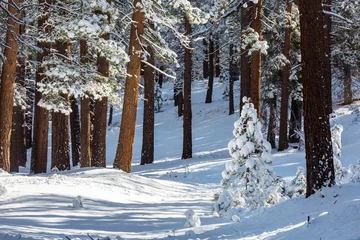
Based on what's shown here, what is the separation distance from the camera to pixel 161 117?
41188 millimetres

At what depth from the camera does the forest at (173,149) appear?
6523 mm

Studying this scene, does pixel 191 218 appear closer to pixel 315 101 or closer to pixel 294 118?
pixel 315 101

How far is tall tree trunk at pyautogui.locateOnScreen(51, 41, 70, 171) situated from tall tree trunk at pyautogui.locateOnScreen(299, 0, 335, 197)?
9.47 m

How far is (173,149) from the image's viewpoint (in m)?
29.4

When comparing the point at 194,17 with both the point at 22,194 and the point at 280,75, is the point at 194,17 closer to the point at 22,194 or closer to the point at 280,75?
the point at 22,194

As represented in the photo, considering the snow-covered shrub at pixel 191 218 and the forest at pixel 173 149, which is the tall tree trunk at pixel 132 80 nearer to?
the forest at pixel 173 149

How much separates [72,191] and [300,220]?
540 cm

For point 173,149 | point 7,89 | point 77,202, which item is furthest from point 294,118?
point 77,202

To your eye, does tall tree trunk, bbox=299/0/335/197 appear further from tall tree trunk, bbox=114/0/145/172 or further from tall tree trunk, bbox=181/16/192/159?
tall tree trunk, bbox=181/16/192/159

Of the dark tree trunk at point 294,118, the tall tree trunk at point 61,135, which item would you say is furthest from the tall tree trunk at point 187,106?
the tall tree trunk at point 61,135

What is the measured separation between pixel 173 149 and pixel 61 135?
15.3m

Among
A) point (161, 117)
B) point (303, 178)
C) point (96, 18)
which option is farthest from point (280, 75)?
point (161, 117)

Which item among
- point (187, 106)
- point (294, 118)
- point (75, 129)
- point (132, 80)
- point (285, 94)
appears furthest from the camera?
point (294, 118)

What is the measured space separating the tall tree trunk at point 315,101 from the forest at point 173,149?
0.02 m
